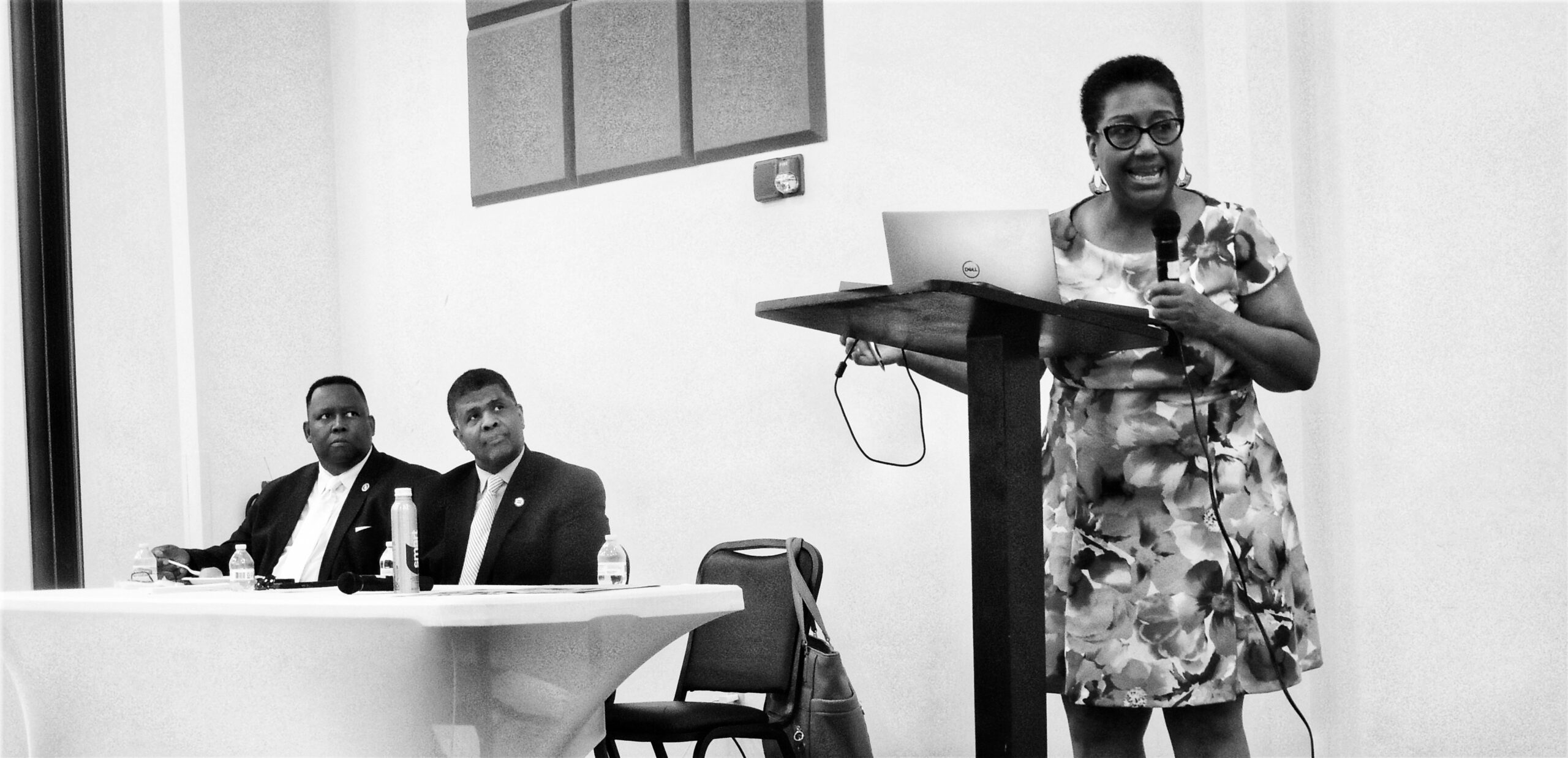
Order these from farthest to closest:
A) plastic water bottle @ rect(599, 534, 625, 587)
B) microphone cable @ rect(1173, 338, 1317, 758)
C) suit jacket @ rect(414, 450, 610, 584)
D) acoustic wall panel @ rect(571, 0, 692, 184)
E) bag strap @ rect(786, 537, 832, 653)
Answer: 1. acoustic wall panel @ rect(571, 0, 692, 184)
2. suit jacket @ rect(414, 450, 610, 584)
3. bag strap @ rect(786, 537, 832, 653)
4. plastic water bottle @ rect(599, 534, 625, 587)
5. microphone cable @ rect(1173, 338, 1317, 758)

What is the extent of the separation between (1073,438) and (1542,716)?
5.71ft

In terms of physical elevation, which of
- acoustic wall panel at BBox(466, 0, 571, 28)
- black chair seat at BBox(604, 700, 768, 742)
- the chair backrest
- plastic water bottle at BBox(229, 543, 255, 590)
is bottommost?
black chair seat at BBox(604, 700, 768, 742)

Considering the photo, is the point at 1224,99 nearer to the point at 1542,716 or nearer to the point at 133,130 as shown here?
the point at 1542,716

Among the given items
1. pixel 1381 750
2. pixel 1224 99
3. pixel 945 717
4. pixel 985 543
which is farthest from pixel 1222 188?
pixel 985 543

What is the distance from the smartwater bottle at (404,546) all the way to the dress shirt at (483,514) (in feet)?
3.42

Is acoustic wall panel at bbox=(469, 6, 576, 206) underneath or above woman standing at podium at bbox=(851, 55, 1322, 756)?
above

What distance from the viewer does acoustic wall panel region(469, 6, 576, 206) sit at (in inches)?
191

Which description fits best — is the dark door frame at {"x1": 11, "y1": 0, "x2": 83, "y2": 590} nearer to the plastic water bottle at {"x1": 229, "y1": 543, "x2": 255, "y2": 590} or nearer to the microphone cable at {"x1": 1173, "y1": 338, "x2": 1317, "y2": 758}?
the plastic water bottle at {"x1": 229, "y1": 543, "x2": 255, "y2": 590}

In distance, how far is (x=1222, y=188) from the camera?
347 centimetres

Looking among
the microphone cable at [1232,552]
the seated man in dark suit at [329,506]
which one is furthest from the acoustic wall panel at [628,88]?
the microphone cable at [1232,552]

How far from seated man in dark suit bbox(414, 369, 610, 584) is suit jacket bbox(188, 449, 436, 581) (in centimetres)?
11

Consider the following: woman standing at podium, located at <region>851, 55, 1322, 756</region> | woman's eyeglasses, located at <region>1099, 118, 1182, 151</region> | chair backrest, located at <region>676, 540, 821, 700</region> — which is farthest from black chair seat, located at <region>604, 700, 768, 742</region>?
woman's eyeglasses, located at <region>1099, 118, 1182, 151</region>

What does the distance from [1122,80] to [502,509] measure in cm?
208

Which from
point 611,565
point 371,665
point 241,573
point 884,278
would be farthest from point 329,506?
point 371,665
